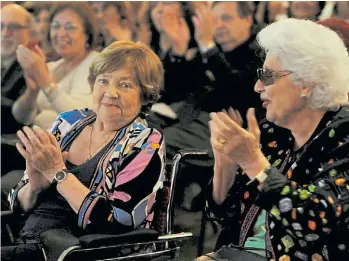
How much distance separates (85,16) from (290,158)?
122 cm

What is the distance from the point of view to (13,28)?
9.65ft

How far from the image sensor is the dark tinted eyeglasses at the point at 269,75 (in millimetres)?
2305

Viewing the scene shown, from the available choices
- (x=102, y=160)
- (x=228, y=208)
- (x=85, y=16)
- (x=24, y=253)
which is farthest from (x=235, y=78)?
(x=24, y=253)

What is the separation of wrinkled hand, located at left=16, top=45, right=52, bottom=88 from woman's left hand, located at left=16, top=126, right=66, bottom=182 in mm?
244

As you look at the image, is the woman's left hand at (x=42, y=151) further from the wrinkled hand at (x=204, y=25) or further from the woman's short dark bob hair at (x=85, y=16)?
the wrinkled hand at (x=204, y=25)

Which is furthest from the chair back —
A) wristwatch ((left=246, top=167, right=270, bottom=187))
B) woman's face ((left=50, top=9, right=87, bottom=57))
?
woman's face ((left=50, top=9, right=87, bottom=57))

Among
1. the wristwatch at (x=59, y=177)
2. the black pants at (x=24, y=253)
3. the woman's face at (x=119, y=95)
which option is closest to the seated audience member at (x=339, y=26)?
the woman's face at (x=119, y=95)

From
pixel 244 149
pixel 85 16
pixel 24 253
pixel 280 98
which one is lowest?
pixel 24 253

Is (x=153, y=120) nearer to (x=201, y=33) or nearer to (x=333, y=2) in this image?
(x=201, y=33)

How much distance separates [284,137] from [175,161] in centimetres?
49

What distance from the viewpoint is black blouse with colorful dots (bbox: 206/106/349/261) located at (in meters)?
2.06

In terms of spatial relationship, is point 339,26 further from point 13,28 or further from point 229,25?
point 13,28

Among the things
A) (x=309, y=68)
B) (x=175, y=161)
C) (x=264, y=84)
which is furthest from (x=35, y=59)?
(x=309, y=68)

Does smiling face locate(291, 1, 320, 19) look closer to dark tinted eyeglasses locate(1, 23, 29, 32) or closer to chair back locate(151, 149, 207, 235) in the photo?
chair back locate(151, 149, 207, 235)
